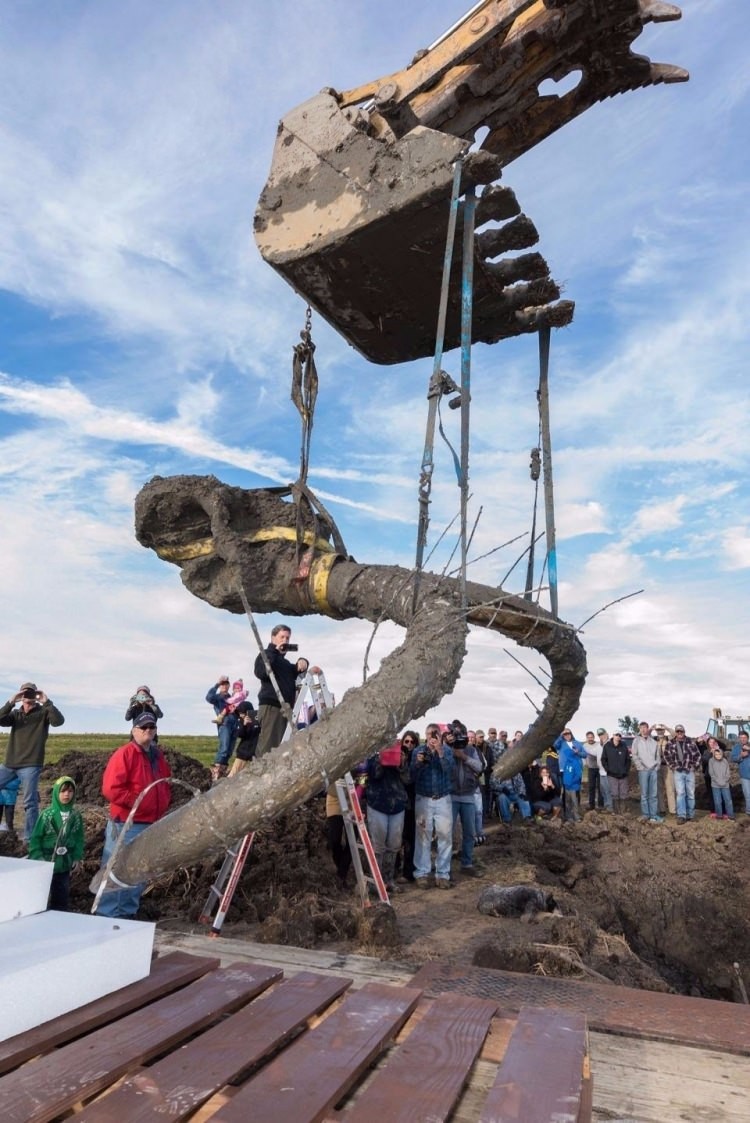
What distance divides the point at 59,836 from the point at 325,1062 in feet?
12.6

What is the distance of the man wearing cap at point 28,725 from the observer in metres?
7.69

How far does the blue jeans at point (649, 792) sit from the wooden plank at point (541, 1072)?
464 inches

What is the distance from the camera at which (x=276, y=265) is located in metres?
5.02

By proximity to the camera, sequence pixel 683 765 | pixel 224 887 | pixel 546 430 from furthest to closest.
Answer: pixel 683 765
pixel 546 430
pixel 224 887

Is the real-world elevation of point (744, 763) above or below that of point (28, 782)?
above

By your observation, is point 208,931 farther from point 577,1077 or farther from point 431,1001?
point 577,1077

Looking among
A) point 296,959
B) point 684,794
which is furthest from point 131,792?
point 684,794

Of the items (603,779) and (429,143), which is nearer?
(429,143)

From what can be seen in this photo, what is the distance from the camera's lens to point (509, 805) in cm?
1307

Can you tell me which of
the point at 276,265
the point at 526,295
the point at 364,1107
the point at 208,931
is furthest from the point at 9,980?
the point at 526,295

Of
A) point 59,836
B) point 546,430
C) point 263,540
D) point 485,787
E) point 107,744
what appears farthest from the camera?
point 107,744

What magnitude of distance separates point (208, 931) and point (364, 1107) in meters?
3.97

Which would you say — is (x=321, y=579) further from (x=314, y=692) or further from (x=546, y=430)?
(x=546, y=430)

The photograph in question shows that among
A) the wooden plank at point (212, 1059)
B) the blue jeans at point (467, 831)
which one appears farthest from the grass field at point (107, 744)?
the wooden plank at point (212, 1059)
